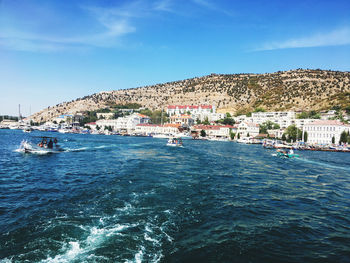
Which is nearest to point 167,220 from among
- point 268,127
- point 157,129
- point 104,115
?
point 268,127

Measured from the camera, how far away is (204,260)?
24.8 feet

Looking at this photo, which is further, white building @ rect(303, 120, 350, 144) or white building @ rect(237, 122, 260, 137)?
white building @ rect(237, 122, 260, 137)

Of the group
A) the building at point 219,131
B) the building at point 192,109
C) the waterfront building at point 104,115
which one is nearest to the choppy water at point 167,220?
the building at point 219,131

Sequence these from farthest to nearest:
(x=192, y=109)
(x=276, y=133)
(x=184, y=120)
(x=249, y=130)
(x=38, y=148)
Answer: (x=192, y=109) < (x=184, y=120) < (x=249, y=130) < (x=276, y=133) < (x=38, y=148)

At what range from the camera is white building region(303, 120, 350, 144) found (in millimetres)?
72812

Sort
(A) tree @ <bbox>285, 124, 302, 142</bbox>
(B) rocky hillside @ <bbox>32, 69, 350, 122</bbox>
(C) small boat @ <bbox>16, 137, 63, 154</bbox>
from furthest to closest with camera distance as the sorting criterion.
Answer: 1. (B) rocky hillside @ <bbox>32, 69, 350, 122</bbox>
2. (A) tree @ <bbox>285, 124, 302, 142</bbox>
3. (C) small boat @ <bbox>16, 137, 63, 154</bbox>

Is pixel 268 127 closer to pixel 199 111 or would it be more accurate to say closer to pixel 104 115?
pixel 199 111

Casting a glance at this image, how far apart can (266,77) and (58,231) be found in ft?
619

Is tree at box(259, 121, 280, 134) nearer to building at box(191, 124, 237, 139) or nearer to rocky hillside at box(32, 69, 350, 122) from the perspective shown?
building at box(191, 124, 237, 139)

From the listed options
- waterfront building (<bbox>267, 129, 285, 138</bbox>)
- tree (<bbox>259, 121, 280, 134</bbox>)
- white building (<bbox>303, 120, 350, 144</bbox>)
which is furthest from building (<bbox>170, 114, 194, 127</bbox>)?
white building (<bbox>303, 120, 350, 144</bbox>)

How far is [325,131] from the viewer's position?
74.2 m

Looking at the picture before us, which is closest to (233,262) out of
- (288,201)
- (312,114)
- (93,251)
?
(93,251)

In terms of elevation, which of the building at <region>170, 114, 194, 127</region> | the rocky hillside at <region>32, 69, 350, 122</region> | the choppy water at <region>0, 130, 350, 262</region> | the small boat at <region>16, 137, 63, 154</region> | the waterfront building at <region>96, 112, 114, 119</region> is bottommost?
the choppy water at <region>0, 130, 350, 262</region>

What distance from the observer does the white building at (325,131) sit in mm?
72812
